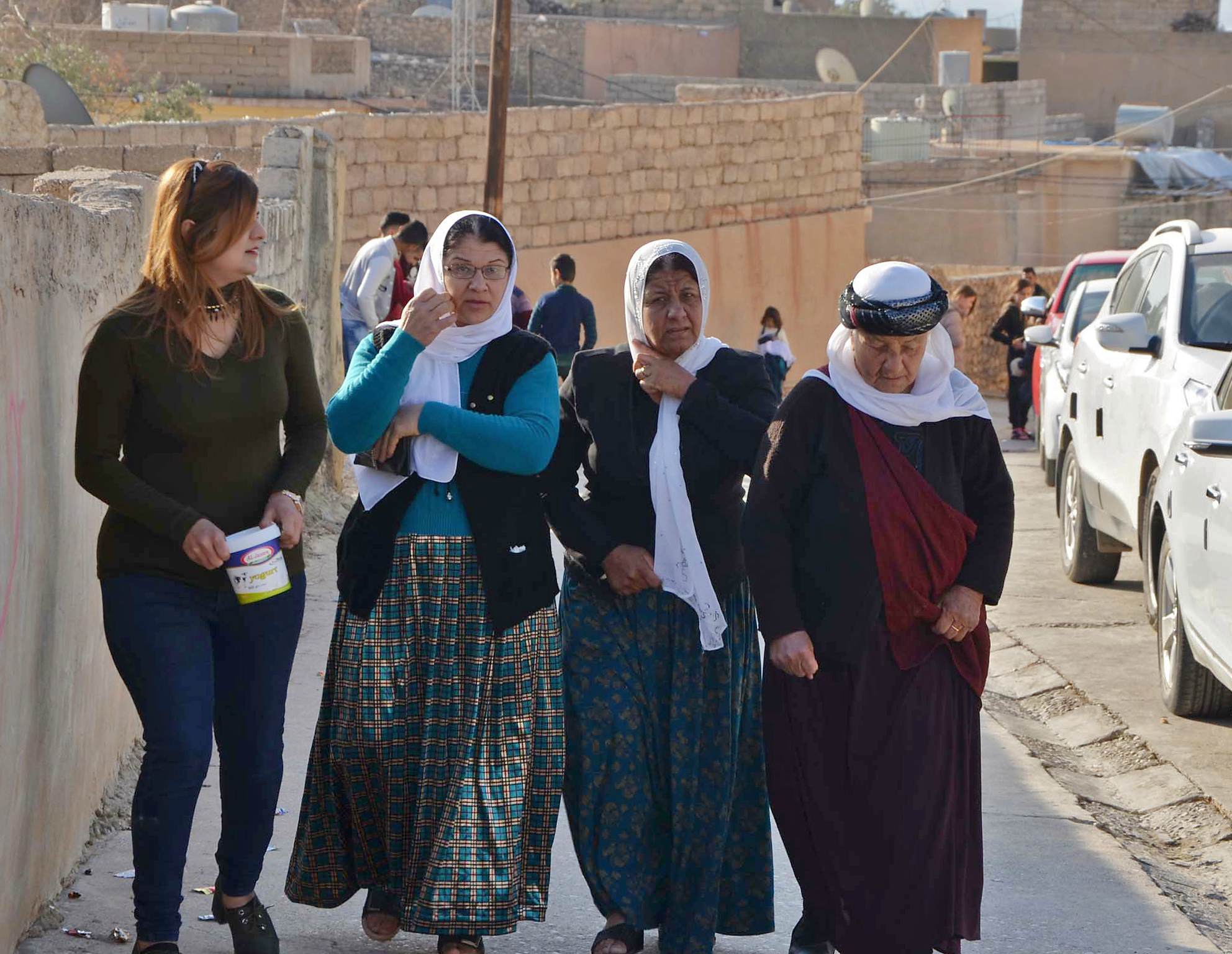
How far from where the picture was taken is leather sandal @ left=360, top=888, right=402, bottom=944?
3752mm

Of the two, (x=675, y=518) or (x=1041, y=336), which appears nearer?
(x=675, y=518)

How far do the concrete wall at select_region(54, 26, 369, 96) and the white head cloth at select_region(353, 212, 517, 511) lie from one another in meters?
23.1

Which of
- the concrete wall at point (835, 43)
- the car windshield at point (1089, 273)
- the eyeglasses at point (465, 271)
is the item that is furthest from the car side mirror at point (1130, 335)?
the concrete wall at point (835, 43)

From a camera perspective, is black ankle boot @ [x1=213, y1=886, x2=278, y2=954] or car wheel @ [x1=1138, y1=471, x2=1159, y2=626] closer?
black ankle boot @ [x1=213, y1=886, x2=278, y2=954]

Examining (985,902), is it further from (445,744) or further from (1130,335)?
(1130,335)

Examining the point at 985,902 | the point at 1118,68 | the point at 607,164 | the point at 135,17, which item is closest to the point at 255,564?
the point at 985,902

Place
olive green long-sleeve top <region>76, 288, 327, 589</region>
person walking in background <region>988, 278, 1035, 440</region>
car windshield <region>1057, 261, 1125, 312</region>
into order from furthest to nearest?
person walking in background <region>988, 278, 1035, 440</region> < car windshield <region>1057, 261, 1125, 312</region> < olive green long-sleeve top <region>76, 288, 327, 589</region>

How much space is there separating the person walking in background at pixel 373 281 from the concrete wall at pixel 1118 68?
41152 mm

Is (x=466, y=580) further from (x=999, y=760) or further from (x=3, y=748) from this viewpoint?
(x=999, y=760)

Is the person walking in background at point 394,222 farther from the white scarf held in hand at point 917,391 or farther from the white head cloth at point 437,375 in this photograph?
the white scarf held in hand at point 917,391

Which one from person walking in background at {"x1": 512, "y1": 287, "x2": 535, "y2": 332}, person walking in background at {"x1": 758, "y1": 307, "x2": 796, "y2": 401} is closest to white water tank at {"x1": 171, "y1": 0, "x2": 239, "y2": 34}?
person walking in background at {"x1": 758, "y1": 307, "x2": 796, "y2": 401}

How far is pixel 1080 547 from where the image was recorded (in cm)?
904

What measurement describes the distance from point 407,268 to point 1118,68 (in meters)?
43.3

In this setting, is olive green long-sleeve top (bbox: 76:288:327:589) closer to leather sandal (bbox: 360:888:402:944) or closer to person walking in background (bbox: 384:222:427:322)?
leather sandal (bbox: 360:888:402:944)
